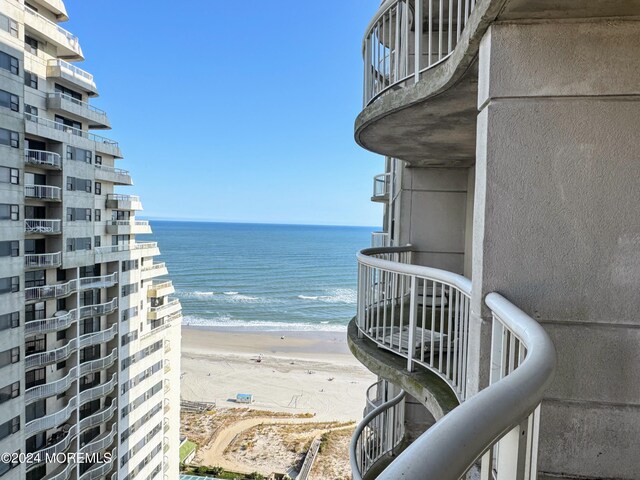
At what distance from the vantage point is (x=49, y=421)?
41.5 feet

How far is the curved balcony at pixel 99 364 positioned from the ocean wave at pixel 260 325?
23.9m

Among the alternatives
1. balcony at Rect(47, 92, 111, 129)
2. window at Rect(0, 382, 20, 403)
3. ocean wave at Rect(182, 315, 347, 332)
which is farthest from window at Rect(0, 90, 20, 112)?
ocean wave at Rect(182, 315, 347, 332)

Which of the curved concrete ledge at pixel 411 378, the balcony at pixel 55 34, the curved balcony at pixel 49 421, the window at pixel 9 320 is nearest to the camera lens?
the curved concrete ledge at pixel 411 378

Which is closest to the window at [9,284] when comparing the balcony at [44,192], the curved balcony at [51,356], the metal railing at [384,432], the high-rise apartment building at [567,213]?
the curved balcony at [51,356]

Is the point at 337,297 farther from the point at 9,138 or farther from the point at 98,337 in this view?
the point at 9,138

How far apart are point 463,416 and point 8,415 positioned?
1370 centimetres

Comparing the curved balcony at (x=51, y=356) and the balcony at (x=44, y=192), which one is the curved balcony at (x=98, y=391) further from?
the balcony at (x=44, y=192)

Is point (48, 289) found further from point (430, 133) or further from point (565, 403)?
point (565, 403)

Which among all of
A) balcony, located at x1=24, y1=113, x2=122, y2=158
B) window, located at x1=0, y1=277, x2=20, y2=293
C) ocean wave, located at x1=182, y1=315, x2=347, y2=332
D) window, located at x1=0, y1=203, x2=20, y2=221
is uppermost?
balcony, located at x1=24, y1=113, x2=122, y2=158

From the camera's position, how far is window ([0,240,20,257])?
10.7 metres

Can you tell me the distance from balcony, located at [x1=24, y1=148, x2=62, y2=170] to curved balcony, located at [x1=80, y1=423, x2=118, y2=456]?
9.13 m

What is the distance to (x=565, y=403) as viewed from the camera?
2.20 meters

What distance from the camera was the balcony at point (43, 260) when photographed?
41.0 ft

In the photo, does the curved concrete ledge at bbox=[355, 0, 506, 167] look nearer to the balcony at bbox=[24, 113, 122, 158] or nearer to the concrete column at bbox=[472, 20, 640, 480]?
the concrete column at bbox=[472, 20, 640, 480]
